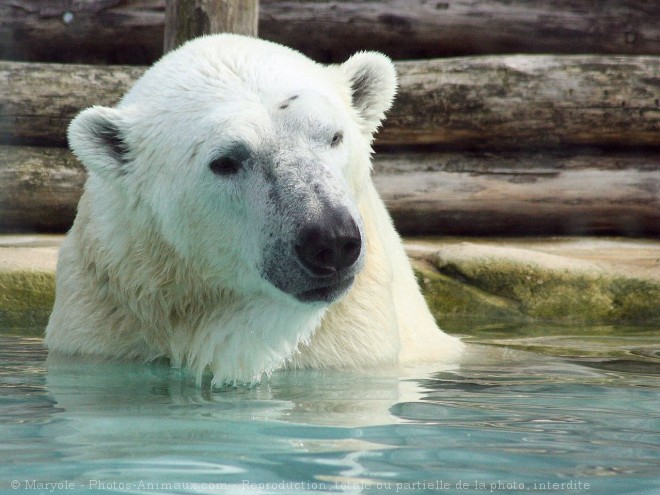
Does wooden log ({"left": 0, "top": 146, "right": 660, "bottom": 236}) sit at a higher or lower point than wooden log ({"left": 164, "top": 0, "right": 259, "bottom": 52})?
lower

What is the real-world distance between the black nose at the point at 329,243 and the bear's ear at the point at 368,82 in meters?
0.80

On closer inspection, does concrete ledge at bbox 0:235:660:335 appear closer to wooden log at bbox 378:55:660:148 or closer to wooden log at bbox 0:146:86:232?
wooden log at bbox 0:146:86:232

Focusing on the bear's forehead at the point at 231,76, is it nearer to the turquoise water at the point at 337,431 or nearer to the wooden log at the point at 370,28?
the turquoise water at the point at 337,431

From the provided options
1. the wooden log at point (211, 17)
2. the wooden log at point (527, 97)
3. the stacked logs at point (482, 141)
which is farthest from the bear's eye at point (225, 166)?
the wooden log at point (527, 97)

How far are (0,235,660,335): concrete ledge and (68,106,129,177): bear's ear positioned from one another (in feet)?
5.51

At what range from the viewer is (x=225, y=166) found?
2.87 meters

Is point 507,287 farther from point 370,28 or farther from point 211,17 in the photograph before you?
point 370,28

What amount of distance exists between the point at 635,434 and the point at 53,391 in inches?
61.2

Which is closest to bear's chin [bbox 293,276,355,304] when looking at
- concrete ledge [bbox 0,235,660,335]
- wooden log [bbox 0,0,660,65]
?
concrete ledge [bbox 0,235,660,335]

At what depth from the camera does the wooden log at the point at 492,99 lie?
5.78 m

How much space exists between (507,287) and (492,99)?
1504 millimetres

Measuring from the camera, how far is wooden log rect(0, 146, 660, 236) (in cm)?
613

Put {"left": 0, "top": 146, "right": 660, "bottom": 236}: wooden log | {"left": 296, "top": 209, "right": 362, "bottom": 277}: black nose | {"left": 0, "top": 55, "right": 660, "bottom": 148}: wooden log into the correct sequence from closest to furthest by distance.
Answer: {"left": 296, "top": 209, "right": 362, "bottom": 277}: black nose
{"left": 0, "top": 55, "right": 660, "bottom": 148}: wooden log
{"left": 0, "top": 146, "right": 660, "bottom": 236}: wooden log

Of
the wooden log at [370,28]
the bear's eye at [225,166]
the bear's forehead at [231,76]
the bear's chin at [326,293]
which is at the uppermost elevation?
the wooden log at [370,28]
